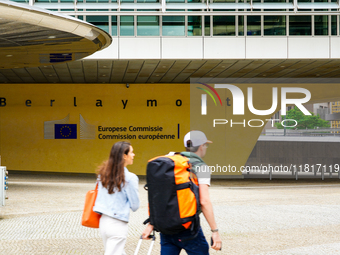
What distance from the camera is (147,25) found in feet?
54.7

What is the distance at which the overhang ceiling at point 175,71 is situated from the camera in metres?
17.5

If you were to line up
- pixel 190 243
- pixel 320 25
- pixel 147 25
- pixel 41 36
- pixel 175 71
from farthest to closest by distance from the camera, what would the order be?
pixel 175 71 < pixel 320 25 < pixel 147 25 < pixel 41 36 < pixel 190 243

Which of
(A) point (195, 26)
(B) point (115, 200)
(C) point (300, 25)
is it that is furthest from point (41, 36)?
(C) point (300, 25)

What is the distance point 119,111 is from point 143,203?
39.1ft

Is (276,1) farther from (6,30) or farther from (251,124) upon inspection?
(6,30)

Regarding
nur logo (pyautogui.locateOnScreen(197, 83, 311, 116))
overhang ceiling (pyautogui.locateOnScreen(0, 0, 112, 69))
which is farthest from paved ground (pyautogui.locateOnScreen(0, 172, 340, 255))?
nur logo (pyautogui.locateOnScreen(197, 83, 311, 116))

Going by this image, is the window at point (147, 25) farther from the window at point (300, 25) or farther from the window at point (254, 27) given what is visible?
the window at point (300, 25)

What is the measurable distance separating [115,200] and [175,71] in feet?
53.3

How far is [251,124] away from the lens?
947 inches

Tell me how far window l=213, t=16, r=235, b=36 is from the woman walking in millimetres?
14038

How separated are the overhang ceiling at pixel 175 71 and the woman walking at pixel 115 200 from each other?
45.1 feet

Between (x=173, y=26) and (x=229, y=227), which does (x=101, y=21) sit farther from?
(x=229, y=227)

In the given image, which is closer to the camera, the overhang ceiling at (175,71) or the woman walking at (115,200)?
the woman walking at (115,200)

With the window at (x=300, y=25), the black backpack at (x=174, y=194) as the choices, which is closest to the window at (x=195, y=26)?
the window at (x=300, y=25)
